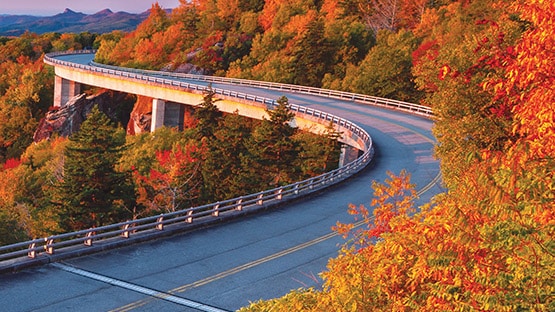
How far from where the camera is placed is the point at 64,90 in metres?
101

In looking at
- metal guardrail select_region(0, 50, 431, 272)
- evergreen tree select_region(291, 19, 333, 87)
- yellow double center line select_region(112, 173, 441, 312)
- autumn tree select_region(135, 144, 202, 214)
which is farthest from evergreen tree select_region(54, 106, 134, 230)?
evergreen tree select_region(291, 19, 333, 87)

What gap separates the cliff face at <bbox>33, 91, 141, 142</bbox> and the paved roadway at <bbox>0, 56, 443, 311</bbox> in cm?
6759

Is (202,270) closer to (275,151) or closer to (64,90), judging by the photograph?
(275,151)

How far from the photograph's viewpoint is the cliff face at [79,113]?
92938 millimetres

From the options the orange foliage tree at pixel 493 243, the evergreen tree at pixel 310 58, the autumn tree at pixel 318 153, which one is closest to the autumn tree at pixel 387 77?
the evergreen tree at pixel 310 58

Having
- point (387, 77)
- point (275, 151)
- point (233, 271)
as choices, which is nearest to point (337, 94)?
point (387, 77)

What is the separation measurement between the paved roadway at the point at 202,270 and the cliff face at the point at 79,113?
2661 inches

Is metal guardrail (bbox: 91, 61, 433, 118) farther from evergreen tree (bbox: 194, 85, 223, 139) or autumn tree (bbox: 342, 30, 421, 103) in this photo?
evergreen tree (bbox: 194, 85, 223, 139)

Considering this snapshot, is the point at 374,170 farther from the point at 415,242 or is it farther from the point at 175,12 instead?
the point at 175,12

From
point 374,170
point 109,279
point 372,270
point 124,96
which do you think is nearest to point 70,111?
point 124,96

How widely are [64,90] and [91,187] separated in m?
71.6

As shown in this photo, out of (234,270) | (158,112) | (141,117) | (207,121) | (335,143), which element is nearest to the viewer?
(234,270)

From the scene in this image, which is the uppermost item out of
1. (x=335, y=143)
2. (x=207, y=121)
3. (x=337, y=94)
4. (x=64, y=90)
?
(x=337, y=94)

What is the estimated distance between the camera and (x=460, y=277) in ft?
26.6
